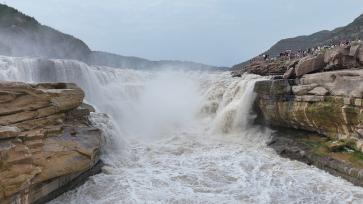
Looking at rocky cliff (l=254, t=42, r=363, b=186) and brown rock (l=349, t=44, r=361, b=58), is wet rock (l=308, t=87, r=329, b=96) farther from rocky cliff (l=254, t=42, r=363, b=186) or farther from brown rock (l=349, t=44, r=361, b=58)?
brown rock (l=349, t=44, r=361, b=58)

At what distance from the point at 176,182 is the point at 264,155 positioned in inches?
171

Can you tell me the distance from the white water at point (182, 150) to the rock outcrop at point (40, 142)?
705 mm

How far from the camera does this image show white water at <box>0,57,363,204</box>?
10.1 meters

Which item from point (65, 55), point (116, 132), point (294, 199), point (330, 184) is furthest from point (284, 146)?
point (65, 55)

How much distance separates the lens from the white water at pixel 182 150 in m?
10.1


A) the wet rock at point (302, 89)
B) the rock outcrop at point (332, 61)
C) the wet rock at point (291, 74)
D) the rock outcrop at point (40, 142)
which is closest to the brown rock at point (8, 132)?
the rock outcrop at point (40, 142)

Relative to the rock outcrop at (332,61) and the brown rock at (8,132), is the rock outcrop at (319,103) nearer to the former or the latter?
the rock outcrop at (332,61)

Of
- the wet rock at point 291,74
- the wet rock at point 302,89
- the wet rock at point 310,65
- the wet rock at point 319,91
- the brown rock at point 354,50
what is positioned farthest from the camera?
the wet rock at point 291,74

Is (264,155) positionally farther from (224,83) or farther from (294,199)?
(224,83)

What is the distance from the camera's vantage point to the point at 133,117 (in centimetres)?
2033

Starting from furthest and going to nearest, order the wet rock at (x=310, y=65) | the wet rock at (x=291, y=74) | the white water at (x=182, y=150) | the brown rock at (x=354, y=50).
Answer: the wet rock at (x=291, y=74) → the wet rock at (x=310, y=65) → the brown rock at (x=354, y=50) → the white water at (x=182, y=150)

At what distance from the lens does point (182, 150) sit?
1470 centimetres

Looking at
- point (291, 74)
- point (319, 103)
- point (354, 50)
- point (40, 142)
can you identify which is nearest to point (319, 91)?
point (319, 103)

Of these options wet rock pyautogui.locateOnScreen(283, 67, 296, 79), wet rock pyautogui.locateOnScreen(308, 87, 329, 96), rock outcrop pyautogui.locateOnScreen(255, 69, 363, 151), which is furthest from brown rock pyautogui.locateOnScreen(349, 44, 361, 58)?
wet rock pyautogui.locateOnScreen(283, 67, 296, 79)
